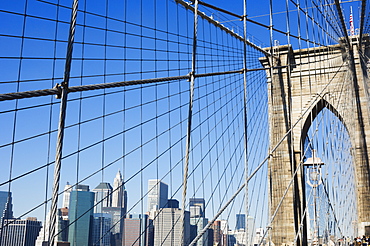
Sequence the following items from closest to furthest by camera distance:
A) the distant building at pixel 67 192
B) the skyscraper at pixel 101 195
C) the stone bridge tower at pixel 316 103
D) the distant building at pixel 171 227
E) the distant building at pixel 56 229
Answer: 1. the distant building at pixel 56 229
2. the distant building at pixel 67 192
3. the skyscraper at pixel 101 195
4. the distant building at pixel 171 227
5. the stone bridge tower at pixel 316 103

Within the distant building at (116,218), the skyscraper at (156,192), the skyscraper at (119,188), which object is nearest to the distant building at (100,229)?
the distant building at (116,218)

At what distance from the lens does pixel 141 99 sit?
16.0 ft

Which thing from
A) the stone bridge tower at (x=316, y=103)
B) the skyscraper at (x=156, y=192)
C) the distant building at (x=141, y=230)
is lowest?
the distant building at (x=141, y=230)

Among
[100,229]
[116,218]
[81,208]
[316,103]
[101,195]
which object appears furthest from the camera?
[316,103]

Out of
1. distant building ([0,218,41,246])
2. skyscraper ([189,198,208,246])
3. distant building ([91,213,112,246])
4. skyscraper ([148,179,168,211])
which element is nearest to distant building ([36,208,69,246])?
distant building ([0,218,41,246])

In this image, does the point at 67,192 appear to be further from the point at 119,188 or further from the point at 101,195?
the point at 101,195

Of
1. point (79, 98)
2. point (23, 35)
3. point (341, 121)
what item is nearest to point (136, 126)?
point (79, 98)

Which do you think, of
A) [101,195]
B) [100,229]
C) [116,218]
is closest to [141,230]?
[100,229]

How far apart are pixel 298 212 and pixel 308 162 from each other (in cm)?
427

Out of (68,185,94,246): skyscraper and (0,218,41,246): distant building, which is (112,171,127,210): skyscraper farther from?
(0,218,41,246): distant building

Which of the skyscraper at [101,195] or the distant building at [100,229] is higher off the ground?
the skyscraper at [101,195]

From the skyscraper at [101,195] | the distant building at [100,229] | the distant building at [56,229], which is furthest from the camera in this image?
the distant building at [100,229]

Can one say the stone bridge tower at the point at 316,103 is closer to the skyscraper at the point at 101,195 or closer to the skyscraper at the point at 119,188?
the skyscraper at the point at 119,188

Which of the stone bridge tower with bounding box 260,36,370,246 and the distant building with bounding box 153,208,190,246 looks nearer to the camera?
the distant building with bounding box 153,208,190,246
